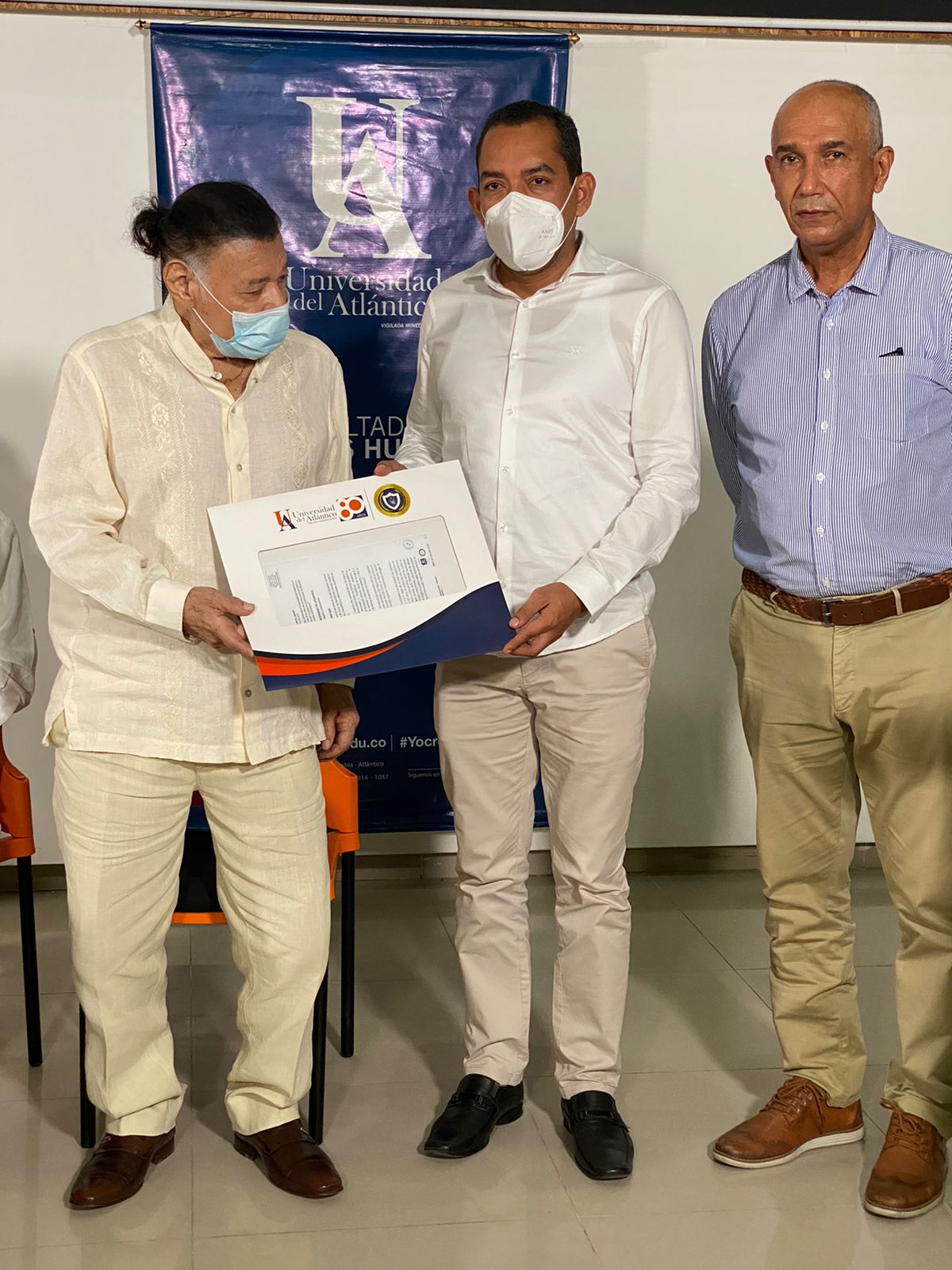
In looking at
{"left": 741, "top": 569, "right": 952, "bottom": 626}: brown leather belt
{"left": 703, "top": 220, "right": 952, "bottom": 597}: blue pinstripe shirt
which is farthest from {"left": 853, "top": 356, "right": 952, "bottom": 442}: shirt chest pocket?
{"left": 741, "top": 569, "right": 952, "bottom": 626}: brown leather belt

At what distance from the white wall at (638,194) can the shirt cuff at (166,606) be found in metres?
1.94

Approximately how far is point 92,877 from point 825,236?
1.70m

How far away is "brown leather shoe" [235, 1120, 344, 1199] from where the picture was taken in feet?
8.04

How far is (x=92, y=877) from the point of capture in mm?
2357

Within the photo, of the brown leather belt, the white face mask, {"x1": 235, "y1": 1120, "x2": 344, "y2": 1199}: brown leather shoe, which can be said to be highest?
the white face mask

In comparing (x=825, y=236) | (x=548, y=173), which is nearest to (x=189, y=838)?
(x=548, y=173)

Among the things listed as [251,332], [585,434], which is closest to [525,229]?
[585,434]

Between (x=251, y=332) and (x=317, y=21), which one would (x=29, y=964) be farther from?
(x=317, y=21)

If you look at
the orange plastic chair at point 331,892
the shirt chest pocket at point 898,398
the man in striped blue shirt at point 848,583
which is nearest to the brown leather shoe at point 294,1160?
the orange plastic chair at point 331,892

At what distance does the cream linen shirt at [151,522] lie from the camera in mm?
2234

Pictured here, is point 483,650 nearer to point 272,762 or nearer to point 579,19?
point 272,762

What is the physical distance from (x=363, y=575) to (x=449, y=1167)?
1159 mm

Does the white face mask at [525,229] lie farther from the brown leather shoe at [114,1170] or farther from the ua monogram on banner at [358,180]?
the brown leather shoe at [114,1170]

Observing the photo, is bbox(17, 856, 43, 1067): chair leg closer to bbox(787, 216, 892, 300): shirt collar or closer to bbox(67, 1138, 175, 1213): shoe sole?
bbox(67, 1138, 175, 1213): shoe sole
